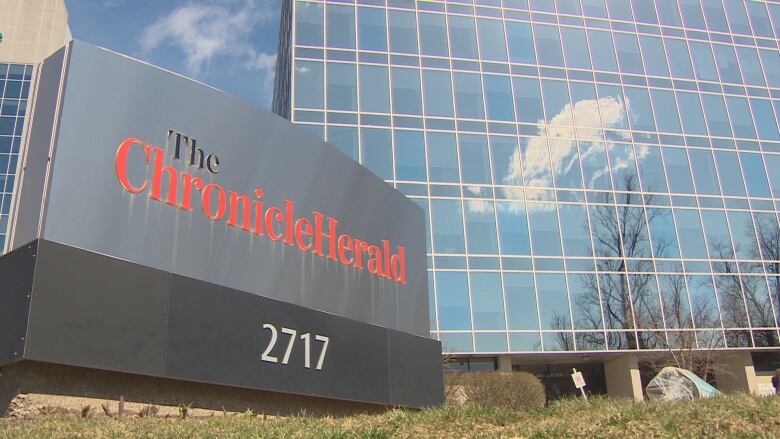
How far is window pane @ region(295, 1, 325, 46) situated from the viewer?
1359 inches

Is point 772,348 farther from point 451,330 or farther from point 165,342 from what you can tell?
point 165,342

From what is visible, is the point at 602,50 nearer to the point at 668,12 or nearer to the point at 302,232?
the point at 668,12

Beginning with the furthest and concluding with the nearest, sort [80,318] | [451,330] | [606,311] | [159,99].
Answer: [606,311] < [451,330] < [159,99] < [80,318]

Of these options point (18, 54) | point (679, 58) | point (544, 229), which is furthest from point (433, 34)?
point (18, 54)

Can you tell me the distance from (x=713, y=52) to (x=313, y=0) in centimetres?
2162

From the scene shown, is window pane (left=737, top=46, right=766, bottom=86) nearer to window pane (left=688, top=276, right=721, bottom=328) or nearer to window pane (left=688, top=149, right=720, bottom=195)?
window pane (left=688, top=149, right=720, bottom=195)

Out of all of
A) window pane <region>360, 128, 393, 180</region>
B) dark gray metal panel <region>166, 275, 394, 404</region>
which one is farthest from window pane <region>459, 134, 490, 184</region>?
dark gray metal panel <region>166, 275, 394, 404</region>

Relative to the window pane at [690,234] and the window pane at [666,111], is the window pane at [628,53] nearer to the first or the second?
the window pane at [666,111]

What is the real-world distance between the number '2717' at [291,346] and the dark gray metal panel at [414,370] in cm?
174

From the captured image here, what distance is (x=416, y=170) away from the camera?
3328 centimetres

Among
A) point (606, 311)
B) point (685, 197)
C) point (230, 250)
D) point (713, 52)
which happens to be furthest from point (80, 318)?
point (713, 52)

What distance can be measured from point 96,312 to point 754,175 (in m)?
36.4

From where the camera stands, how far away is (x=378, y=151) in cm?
3325

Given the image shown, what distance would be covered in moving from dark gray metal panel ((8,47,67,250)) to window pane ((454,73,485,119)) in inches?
1093
